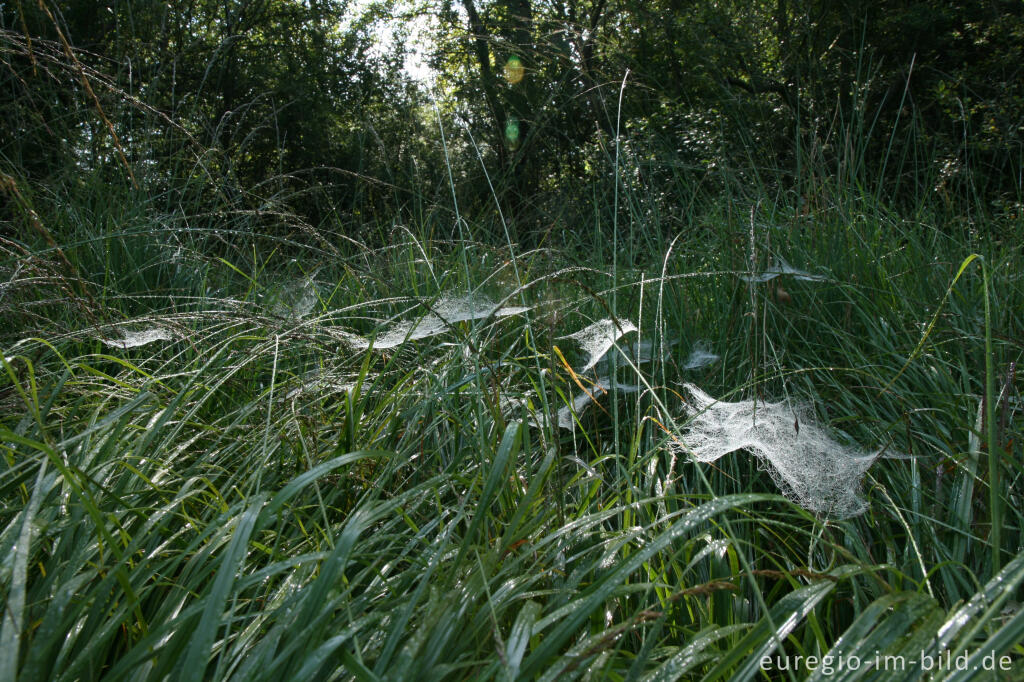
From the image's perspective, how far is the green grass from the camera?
87cm

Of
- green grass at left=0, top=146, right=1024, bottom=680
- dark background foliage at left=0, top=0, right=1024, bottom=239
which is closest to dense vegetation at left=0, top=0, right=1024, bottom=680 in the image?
green grass at left=0, top=146, right=1024, bottom=680

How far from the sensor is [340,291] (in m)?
2.59

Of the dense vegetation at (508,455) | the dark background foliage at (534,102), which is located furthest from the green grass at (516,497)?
the dark background foliage at (534,102)

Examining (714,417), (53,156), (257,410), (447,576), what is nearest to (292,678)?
(447,576)

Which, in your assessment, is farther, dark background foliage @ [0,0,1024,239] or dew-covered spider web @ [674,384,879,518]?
dark background foliage @ [0,0,1024,239]

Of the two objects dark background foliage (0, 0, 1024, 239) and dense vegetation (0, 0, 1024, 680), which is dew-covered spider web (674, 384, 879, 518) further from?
dark background foliage (0, 0, 1024, 239)

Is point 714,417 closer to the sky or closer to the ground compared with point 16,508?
closer to the ground

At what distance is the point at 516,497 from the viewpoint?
4.25 ft

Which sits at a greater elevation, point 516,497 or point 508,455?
point 508,455

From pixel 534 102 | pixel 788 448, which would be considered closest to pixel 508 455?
pixel 788 448

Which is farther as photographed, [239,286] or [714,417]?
[239,286]

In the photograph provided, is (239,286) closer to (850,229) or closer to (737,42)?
(850,229)

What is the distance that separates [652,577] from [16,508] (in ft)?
3.61

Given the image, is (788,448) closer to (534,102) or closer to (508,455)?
(508,455)
